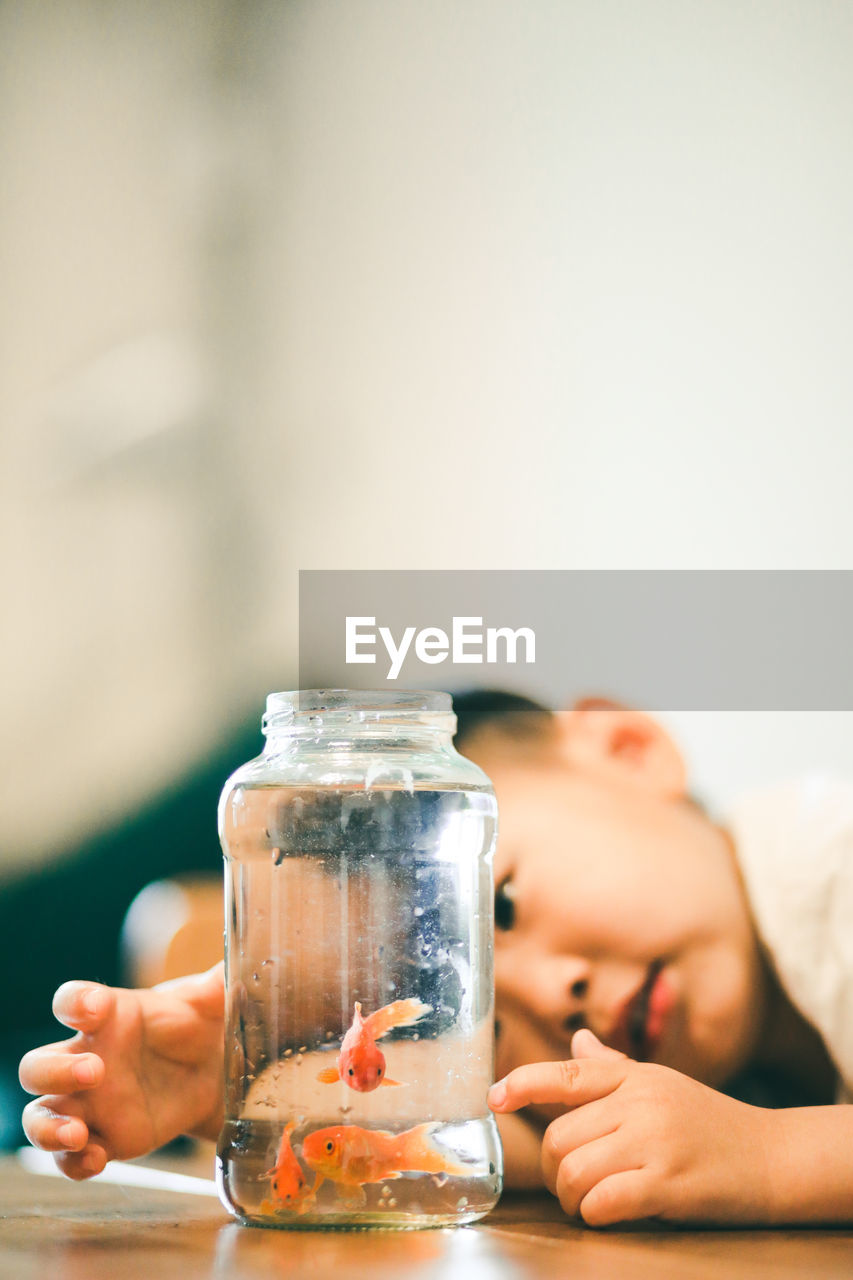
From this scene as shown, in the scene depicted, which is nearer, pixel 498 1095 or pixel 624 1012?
pixel 498 1095

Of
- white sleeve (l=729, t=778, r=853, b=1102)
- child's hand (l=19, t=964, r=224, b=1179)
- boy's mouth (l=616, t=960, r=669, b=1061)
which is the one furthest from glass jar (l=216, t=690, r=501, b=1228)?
white sleeve (l=729, t=778, r=853, b=1102)

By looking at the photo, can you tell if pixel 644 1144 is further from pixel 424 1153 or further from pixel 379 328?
pixel 379 328

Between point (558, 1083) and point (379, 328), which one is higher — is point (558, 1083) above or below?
below

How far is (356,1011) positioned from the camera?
27.2 inches

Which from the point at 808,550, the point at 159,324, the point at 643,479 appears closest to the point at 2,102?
the point at 159,324

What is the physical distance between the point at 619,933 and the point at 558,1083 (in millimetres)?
245

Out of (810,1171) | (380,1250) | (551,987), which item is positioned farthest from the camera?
(551,987)

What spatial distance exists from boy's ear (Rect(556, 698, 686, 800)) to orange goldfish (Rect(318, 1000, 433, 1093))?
41cm

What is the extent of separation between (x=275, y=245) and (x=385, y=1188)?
813 millimetres

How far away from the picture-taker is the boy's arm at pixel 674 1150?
701 mm

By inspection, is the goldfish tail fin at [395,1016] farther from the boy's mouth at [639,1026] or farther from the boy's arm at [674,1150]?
the boy's mouth at [639,1026]

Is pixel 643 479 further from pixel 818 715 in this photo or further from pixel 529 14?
pixel 529 14

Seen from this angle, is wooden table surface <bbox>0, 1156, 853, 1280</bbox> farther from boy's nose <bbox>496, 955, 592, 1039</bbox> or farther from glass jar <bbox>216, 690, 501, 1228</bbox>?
boy's nose <bbox>496, 955, 592, 1039</bbox>

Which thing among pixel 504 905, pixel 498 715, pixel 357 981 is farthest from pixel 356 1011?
pixel 498 715
